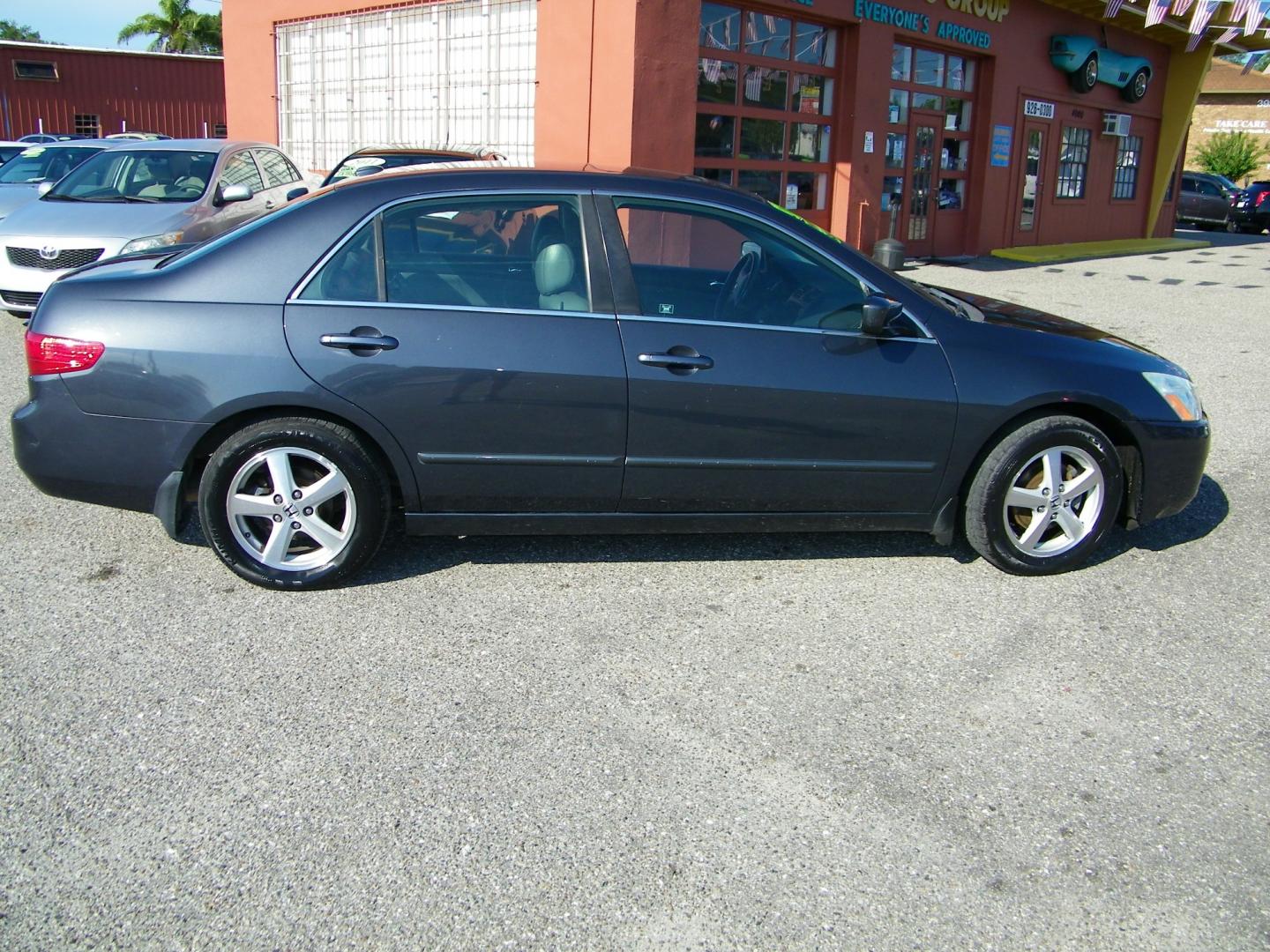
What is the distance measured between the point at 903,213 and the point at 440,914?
15925 mm

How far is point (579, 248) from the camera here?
4.11 m

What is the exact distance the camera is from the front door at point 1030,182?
18953 mm

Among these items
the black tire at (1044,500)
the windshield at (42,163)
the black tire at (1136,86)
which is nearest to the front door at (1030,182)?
the black tire at (1136,86)

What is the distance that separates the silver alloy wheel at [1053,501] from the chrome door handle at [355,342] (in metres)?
2.49

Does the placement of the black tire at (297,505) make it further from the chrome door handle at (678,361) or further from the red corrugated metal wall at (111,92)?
the red corrugated metal wall at (111,92)

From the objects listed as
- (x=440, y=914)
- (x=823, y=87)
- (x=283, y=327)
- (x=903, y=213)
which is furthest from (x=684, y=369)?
(x=903, y=213)

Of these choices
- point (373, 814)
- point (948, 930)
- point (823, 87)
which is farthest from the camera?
point (823, 87)

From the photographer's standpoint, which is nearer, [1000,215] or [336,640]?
[336,640]

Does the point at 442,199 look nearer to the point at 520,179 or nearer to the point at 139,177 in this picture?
the point at 520,179

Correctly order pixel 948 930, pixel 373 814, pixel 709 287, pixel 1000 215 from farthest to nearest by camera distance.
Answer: pixel 1000 215 < pixel 709 287 < pixel 373 814 < pixel 948 930

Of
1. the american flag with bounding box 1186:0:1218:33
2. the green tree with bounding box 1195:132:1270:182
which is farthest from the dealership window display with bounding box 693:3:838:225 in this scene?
the green tree with bounding box 1195:132:1270:182

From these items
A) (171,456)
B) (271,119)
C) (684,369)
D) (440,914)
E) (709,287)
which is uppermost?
(271,119)

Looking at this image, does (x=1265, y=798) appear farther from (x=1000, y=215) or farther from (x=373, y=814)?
(x=1000, y=215)

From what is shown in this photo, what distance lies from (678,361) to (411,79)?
11.8 metres
